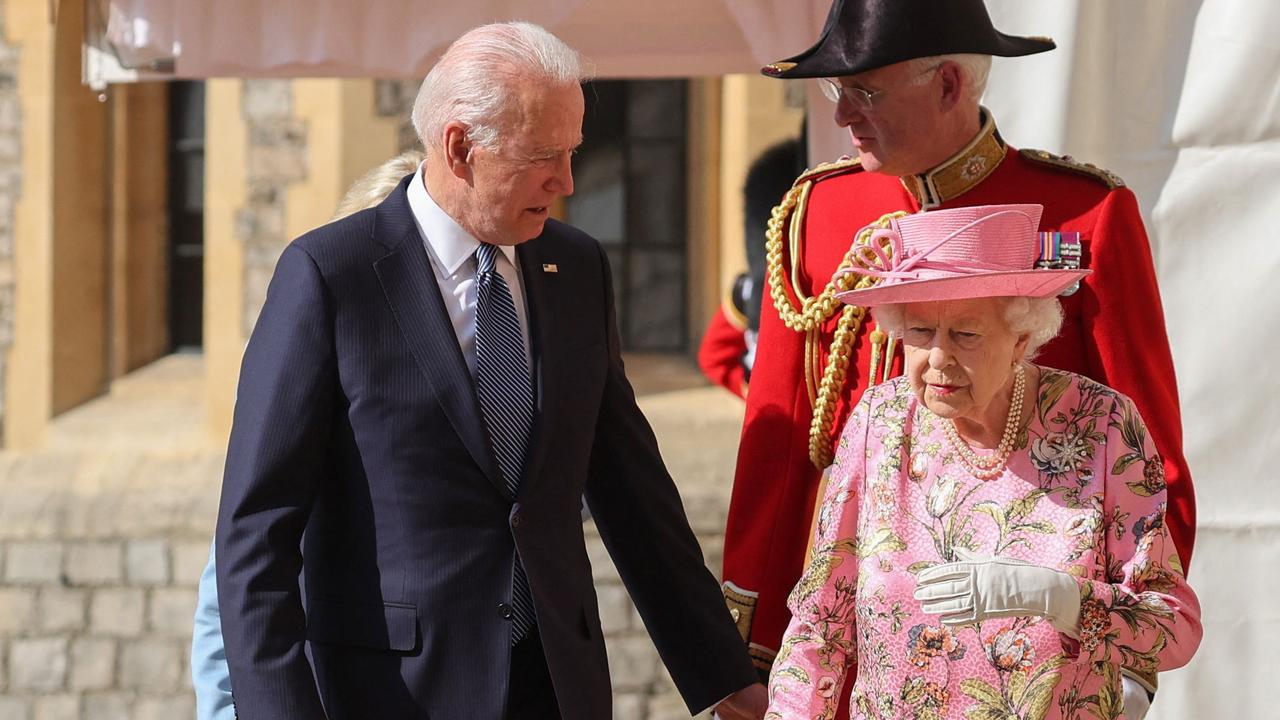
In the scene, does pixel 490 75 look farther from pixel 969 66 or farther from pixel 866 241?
pixel 969 66

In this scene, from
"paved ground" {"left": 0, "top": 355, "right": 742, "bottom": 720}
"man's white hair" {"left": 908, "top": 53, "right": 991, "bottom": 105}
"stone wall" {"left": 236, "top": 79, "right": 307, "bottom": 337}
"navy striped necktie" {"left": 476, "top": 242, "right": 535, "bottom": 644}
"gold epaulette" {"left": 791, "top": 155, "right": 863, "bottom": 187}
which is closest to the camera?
"navy striped necktie" {"left": 476, "top": 242, "right": 535, "bottom": 644}

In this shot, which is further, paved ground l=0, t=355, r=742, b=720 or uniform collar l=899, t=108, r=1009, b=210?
paved ground l=0, t=355, r=742, b=720

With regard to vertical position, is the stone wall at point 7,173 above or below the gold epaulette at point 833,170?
below

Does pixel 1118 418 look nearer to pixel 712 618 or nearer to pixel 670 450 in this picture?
pixel 712 618

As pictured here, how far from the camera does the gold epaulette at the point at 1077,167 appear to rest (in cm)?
290

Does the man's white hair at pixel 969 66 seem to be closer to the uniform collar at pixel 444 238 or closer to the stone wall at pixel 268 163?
the uniform collar at pixel 444 238

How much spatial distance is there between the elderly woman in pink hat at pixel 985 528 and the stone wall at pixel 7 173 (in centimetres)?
667

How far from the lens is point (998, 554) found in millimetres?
2457

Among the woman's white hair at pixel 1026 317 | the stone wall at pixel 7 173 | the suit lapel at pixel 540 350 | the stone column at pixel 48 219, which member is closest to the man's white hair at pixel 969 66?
the woman's white hair at pixel 1026 317

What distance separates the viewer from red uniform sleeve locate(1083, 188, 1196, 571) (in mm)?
2791

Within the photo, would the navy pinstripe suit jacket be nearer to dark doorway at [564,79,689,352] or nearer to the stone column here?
dark doorway at [564,79,689,352]

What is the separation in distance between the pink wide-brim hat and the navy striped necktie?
527 mm

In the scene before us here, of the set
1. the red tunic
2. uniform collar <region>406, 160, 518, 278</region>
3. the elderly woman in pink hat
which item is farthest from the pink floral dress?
uniform collar <region>406, 160, 518, 278</region>

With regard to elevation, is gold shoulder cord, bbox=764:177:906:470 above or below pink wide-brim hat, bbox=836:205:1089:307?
below
